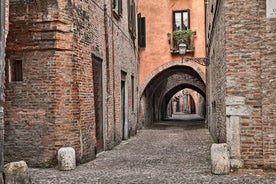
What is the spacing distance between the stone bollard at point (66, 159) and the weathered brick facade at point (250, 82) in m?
3.31

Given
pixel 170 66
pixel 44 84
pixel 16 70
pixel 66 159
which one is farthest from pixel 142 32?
pixel 66 159

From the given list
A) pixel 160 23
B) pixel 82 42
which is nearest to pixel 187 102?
pixel 160 23

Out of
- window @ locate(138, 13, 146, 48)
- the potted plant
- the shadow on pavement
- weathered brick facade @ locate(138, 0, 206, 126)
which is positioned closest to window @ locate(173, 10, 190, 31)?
weathered brick facade @ locate(138, 0, 206, 126)

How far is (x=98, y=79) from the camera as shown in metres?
11.1

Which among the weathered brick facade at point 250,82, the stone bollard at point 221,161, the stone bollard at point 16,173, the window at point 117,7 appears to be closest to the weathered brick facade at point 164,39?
the window at point 117,7

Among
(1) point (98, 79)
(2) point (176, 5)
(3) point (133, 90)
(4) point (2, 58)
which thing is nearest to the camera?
(4) point (2, 58)

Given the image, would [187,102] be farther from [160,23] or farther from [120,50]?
[120,50]

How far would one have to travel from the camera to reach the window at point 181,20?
67.6ft

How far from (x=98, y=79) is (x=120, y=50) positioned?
3635 mm

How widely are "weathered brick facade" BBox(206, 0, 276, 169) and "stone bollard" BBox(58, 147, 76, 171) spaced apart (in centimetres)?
331

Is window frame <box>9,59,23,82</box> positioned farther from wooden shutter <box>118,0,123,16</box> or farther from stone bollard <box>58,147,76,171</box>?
wooden shutter <box>118,0,123,16</box>

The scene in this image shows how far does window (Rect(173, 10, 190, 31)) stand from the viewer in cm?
2059

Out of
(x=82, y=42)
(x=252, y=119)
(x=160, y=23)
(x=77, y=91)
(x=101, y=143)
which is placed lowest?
(x=101, y=143)

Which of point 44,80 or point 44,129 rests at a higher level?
point 44,80
